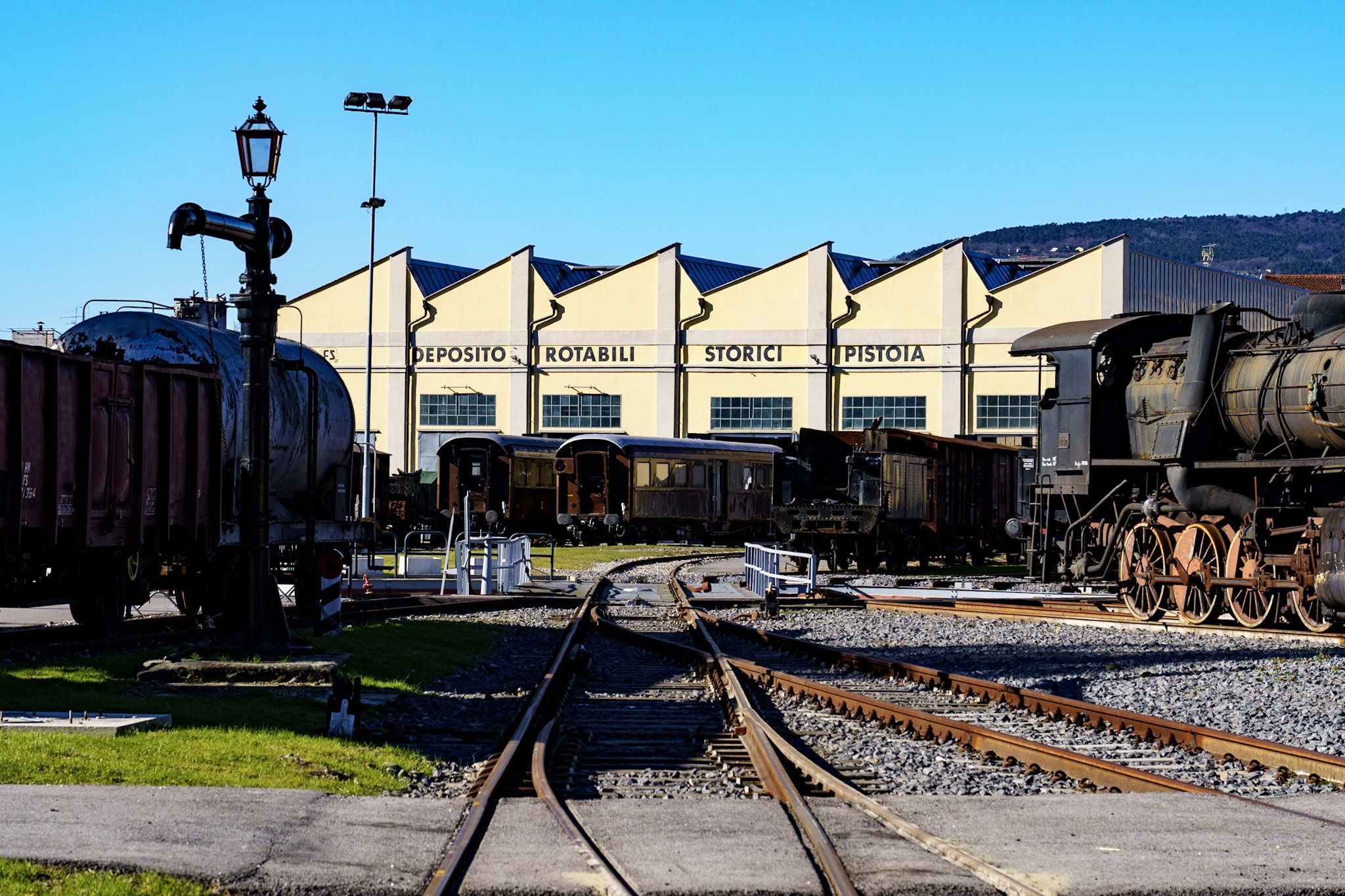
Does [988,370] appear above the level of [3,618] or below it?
above

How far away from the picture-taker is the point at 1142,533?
1908cm

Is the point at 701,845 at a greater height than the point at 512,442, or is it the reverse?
the point at 512,442

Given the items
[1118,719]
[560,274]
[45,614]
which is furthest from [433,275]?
[1118,719]

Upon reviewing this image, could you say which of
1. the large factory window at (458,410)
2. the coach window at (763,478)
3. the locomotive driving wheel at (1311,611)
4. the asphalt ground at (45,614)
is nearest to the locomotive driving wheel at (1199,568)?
the locomotive driving wheel at (1311,611)

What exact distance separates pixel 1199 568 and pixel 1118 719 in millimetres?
8781

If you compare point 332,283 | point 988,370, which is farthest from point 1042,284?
point 332,283

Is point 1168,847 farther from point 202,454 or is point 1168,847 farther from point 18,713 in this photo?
point 202,454

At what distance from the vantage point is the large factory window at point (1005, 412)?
54.2 meters

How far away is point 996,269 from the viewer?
57.9 m

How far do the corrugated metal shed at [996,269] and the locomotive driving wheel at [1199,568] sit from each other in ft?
123

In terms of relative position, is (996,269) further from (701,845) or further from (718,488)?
(701,845)

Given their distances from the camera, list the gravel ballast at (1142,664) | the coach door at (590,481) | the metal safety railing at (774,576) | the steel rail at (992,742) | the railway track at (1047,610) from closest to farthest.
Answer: the steel rail at (992,742)
the gravel ballast at (1142,664)
the railway track at (1047,610)
the metal safety railing at (774,576)
the coach door at (590,481)

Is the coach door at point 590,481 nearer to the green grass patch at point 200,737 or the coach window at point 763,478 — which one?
the coach window at point 763,478

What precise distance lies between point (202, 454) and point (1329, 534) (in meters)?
12.4
